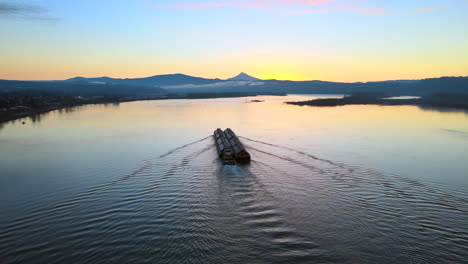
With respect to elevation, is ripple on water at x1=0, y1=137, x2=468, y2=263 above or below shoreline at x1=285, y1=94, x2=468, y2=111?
below

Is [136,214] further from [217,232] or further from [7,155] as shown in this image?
[7,155]

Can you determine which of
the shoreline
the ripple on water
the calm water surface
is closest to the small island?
the shoreline

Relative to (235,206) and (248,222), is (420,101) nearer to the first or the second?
(235,206)

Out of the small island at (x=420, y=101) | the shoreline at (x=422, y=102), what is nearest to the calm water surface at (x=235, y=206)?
the shoreline at (x=422, y=102)

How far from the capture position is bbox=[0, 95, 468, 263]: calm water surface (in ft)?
31.2

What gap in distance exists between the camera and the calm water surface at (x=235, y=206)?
9500mm

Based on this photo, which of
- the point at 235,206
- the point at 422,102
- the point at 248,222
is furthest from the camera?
the point at 422,102

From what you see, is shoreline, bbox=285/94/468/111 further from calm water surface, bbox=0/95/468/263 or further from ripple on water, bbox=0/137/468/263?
ripple on water, bbox=0/137/468/263

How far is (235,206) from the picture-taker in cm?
1316

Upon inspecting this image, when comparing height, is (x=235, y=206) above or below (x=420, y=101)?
below

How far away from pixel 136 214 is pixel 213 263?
503 cm

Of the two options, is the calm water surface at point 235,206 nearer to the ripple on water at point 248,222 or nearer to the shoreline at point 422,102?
the ripple on water at point 248,222

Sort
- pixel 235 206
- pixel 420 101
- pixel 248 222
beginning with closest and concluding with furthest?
1. pixel 248 222
2. pixel 235 206
3. pixel 420 101

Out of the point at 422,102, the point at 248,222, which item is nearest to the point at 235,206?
the point at 248,222
